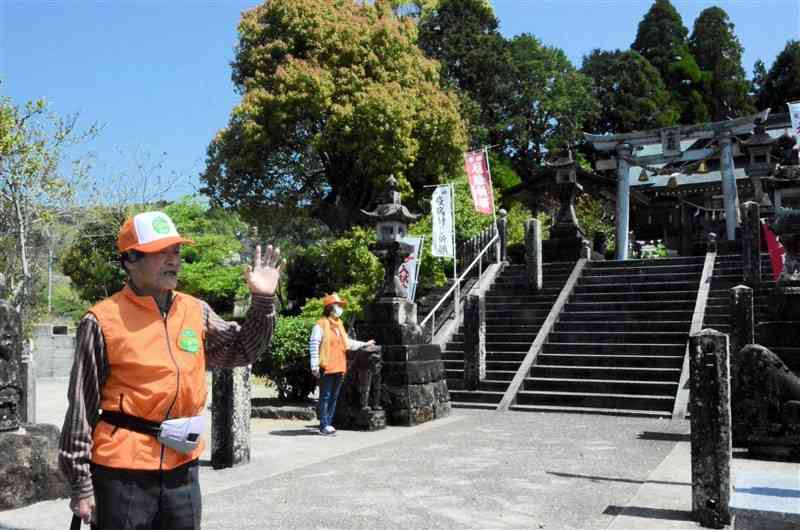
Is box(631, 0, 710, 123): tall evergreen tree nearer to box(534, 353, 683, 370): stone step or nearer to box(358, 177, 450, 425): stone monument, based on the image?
box(534, 353, 683, 370): stone step

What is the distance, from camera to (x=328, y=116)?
87.0 feet

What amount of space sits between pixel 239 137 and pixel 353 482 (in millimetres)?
22093

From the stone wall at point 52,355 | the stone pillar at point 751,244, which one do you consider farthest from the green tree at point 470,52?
the stone pillar at point 751,244

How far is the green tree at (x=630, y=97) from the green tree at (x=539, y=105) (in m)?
2.87

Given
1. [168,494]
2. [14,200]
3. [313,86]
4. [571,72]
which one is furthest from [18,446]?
[571,72]

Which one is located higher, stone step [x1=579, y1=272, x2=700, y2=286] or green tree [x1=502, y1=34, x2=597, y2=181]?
green tree [x1=502, y1=34, x2=597, y2=181]

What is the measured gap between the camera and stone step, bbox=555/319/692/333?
1462 centimetres

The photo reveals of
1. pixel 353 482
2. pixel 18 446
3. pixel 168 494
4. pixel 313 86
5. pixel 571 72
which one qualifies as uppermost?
pixel 571 72

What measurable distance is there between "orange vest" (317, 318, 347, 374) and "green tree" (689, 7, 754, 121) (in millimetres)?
39077

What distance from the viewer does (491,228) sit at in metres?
20.2

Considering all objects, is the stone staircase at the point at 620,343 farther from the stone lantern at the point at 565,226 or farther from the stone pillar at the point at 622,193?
the stone pillar at the point at 622,193

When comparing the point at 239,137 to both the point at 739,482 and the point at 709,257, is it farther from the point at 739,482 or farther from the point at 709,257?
the point at 739,482

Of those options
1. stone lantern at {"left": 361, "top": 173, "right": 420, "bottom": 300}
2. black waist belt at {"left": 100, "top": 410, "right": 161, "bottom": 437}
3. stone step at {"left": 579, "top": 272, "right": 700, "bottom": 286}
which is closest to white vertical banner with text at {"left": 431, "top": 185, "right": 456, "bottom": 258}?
stone step at {"left": 579, "top": 272, "right": 700, "bottom": 286}

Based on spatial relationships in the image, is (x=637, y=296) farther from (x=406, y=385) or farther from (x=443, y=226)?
(x=406, y=385)
